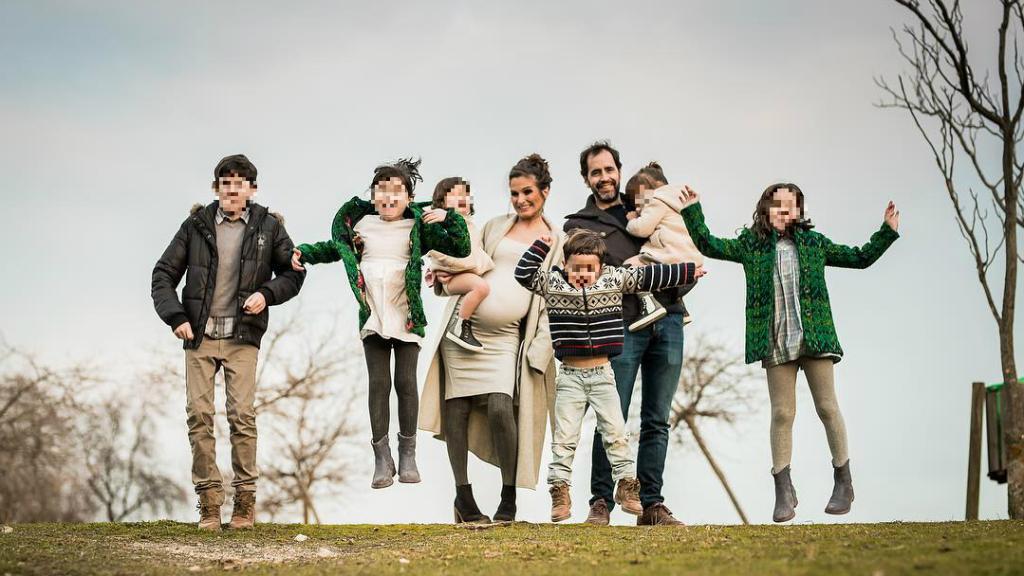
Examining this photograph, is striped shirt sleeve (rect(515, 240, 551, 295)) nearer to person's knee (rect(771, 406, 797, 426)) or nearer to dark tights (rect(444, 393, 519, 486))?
dark tights (rect(444, 393, 519, 486))

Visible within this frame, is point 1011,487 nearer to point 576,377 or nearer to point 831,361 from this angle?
point 831,361

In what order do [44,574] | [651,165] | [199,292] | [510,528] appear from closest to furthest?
[44,574] → [510,528] → [199,292] → [651,165]

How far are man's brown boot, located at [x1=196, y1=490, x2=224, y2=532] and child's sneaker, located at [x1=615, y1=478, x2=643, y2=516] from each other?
3.09 m

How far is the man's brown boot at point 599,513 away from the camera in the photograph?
8320 millimetres

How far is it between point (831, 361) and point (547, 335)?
87.9 inches

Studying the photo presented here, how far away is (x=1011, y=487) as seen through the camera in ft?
35.0

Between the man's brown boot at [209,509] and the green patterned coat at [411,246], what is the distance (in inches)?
68.1

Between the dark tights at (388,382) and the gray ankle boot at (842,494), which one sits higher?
the dark tights at (388,382)

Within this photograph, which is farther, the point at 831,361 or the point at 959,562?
the point at 831,361

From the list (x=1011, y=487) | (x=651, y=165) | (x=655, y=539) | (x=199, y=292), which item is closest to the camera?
(x=655, y=539)

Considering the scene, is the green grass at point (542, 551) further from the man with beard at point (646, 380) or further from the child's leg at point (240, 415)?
the man with beard at point (646, 380)

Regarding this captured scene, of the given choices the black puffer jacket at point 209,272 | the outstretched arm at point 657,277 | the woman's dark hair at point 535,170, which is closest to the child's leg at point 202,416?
the black puffer jacket at point 209,272

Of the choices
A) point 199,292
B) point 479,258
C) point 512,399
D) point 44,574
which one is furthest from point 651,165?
point 44,574

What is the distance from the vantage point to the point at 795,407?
841 centimetres
